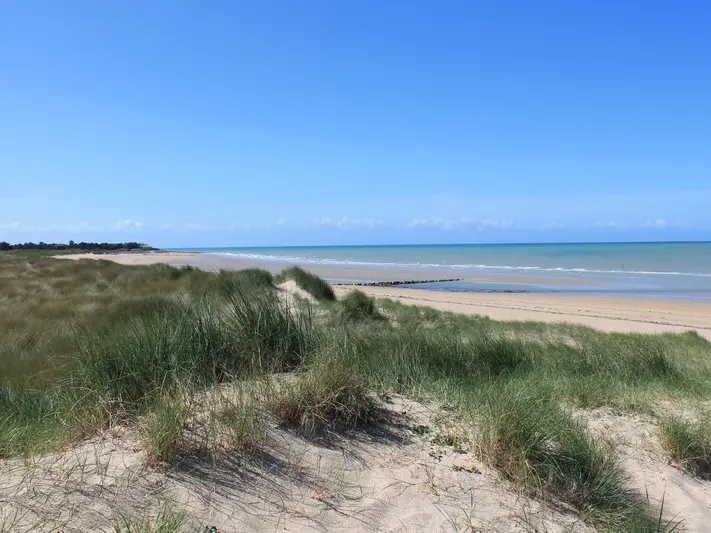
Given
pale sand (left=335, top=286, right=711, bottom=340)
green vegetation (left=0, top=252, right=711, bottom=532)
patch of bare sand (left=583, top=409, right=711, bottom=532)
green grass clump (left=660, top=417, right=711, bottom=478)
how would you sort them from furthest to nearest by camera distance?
pale sand (left=335, top=286, right=711, bottom=340) < green grass clump (left=660, top=417, right=711, bottom=478) < patch of bare sand (left=583, top=409, right=711, bottom=532) < green vegetation (left=0, top=252, right=711, bottom=532)

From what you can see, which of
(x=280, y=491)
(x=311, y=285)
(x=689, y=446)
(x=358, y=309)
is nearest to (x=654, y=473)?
(x=689, y=446)

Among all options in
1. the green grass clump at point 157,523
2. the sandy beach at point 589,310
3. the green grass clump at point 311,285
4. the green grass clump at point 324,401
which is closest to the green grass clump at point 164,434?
the green grass clump at point 157,523

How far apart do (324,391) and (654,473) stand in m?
2.83

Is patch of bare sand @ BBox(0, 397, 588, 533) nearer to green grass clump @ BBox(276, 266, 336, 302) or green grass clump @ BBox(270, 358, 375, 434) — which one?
green grass clump @ BBox(270, 358, 375, 434)

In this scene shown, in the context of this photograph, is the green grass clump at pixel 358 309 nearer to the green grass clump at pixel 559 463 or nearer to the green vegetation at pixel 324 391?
the green vegetation at pixel 324 391

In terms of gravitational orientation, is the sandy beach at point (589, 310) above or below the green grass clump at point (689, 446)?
below

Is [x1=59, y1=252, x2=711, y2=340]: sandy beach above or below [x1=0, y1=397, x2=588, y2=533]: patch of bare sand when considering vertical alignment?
below

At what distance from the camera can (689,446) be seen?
15.5 feet

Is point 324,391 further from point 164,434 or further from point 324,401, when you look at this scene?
point 164,434

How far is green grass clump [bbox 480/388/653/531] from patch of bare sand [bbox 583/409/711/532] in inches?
11.4

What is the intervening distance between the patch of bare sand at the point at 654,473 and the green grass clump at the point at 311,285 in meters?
11.4

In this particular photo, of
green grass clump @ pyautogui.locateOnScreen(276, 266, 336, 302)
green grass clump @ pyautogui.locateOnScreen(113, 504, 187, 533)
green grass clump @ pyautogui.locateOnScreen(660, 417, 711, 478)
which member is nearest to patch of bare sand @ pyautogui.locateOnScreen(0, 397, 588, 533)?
green grass clump @ pyautogui.locateOnScreen(113, 504, 187, 533)

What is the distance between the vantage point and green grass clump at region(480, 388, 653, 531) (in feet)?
12.3

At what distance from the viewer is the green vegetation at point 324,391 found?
3.87 metres
